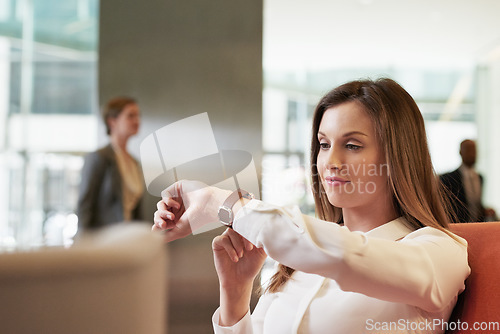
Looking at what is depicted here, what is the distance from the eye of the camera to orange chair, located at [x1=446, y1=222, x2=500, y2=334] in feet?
2.60

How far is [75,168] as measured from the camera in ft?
15.7

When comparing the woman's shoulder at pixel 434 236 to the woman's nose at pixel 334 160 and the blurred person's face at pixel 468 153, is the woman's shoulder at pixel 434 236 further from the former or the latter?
the blurred person's face at pixel 468 153

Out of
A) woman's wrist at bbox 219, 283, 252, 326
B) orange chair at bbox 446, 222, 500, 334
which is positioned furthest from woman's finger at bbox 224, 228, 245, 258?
orange chair at bbox 446, 222, 500, 334

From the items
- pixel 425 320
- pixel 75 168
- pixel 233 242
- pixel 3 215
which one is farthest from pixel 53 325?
pixel 3 215

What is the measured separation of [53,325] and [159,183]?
25 centimetres

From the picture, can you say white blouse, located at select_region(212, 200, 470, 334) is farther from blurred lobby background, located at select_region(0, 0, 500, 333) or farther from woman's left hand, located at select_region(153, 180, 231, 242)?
blurred lobby background, located at select_region(0, 0, 500, 333)

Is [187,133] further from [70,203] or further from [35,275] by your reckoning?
[70,203]

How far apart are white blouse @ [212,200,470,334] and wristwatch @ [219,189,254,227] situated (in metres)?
0.01

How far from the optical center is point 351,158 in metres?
0.83

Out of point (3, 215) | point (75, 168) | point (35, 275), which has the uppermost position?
point (35, 275)

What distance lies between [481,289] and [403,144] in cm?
26

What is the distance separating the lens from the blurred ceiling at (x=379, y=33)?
519 centimetres

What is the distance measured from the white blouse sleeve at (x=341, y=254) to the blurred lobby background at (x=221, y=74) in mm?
250

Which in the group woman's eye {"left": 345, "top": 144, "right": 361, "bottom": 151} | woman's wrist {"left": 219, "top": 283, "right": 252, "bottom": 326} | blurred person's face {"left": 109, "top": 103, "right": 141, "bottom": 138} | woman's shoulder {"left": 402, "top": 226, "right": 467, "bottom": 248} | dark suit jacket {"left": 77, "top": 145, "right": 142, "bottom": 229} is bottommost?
woman's wrist {"left": 219, "top": 283, "right": 252, "bottom": 326}
